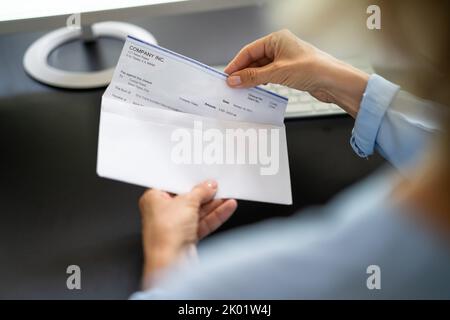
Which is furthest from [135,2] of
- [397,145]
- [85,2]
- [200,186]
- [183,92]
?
[397,145]

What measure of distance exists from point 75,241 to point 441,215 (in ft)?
1.36

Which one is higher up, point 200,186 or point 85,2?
point 85,2

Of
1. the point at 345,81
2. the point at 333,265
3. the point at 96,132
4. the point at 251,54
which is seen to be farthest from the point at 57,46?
the point at 333,265

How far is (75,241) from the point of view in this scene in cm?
56

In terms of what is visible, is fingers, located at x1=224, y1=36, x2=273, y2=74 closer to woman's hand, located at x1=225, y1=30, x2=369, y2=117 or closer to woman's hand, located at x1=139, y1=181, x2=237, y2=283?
woman's hand, located at x1=225, y1=30, x2=369, y2=117

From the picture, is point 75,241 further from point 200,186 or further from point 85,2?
point 85,2

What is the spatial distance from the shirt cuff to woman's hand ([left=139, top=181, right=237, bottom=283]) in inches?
7.5

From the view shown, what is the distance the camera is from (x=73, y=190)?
614 mm

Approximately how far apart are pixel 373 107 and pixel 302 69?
103 mm

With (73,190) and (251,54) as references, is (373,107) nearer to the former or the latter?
(251,54)

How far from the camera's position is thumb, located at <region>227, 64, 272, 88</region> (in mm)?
555

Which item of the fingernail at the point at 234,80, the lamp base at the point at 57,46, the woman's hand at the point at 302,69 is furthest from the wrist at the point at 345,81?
the lamp base at the point at 57,46

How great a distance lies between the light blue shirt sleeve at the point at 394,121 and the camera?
1.81 ft
